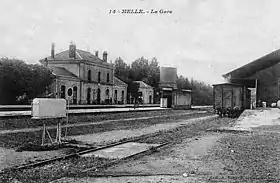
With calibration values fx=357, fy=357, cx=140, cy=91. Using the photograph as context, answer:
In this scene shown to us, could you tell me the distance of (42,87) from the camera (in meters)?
38.1

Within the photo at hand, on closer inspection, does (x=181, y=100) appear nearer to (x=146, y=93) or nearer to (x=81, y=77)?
(x=81, y=77)

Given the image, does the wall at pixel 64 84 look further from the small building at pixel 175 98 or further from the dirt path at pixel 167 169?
the dirt path at pixel 167 169

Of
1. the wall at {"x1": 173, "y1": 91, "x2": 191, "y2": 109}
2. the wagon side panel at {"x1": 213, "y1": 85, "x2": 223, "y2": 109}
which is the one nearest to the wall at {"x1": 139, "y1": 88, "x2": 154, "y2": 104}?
the wall at {"x1": 173, "y1": 91, "x2": 191, "y2": 109}

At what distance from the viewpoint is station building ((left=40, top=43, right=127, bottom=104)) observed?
46459 mm

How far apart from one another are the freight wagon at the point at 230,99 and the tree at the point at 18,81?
59.7 ft

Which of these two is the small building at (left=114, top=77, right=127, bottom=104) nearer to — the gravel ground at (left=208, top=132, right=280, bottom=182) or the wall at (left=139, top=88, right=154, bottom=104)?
the wall at (left=139, top=88, right=154, bottom=104)

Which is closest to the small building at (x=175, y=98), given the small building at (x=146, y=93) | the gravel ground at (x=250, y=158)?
the small building at (x=146, y=93)

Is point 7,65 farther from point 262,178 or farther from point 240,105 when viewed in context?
point 262,178

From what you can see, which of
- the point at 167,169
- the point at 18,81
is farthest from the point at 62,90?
the point at 167,169

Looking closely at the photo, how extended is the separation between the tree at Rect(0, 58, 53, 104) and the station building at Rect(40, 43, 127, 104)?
248 inches

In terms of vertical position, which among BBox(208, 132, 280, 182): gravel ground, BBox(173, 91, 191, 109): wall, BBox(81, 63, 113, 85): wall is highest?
BBox(81, 63, 113, 85): wall

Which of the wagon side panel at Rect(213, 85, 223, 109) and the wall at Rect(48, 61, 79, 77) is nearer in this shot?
the wagon side panel at Rect(213, 85, 223, 109)

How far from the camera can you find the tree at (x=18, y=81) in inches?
1310

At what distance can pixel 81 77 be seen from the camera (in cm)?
5112
